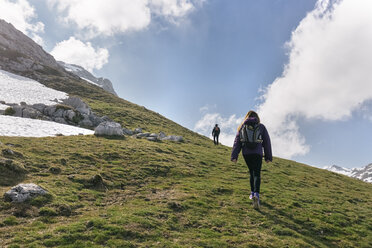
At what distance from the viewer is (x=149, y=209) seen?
12.2 meters

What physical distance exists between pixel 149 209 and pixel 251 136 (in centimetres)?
689

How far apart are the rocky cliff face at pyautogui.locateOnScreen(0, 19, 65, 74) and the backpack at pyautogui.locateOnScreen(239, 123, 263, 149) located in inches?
4827

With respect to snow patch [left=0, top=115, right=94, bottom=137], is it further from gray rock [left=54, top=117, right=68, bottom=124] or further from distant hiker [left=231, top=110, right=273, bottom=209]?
distant hiker [left=231, top=110, right=273, bottom=209]

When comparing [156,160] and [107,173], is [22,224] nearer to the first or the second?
[107,173]

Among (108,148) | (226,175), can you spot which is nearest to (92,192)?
(108,148)

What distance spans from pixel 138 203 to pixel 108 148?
13.7 meters

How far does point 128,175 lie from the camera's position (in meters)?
18.2

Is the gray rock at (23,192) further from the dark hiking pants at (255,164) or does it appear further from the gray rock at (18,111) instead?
the gray rock at (18,111)

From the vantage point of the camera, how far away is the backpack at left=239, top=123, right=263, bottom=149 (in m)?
12.7

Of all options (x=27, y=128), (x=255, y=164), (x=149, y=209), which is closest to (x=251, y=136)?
(x=255, y=164)

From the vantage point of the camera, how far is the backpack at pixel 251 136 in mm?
12688

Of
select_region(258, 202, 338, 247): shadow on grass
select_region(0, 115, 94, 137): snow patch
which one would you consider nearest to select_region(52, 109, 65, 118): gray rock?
select_region(0, 115, 94, 137): snow patch

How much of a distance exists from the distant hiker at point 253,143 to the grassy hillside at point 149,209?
2845 millimetres

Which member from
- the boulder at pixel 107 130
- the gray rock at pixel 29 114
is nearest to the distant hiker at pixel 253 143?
the boulder at pixel 107 130
